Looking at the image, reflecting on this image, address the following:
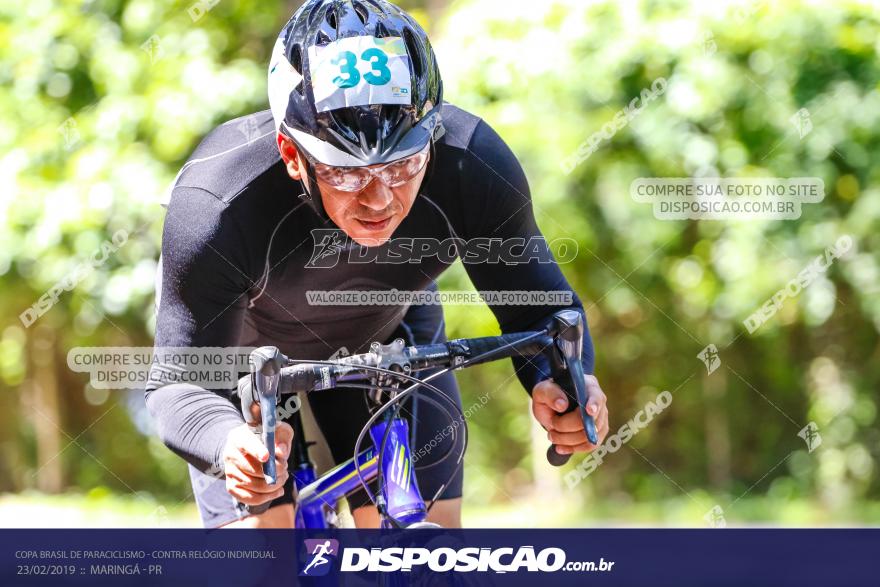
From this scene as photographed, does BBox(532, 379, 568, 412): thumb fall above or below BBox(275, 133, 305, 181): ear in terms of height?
below

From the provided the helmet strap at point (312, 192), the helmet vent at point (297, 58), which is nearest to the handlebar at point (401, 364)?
the helmet strap at point (312, 192)

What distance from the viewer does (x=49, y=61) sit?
4.65 meters

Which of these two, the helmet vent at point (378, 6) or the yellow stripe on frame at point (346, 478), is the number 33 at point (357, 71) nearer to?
the helmet vent at point (378, 6)

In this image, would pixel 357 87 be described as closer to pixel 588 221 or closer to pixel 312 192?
pixel 312 192

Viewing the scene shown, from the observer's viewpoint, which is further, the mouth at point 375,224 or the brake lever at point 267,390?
the mouth at point 375,224

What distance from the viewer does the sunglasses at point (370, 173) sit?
221 centimetres

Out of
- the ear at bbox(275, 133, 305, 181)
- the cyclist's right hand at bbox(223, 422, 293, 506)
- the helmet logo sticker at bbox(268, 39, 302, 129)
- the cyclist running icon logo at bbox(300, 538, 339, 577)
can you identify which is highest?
the helmet logo sticker at bbox(268, 39, 302, 129)

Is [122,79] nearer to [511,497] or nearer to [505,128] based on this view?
[505,128]

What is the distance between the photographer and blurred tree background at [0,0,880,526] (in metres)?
4.40

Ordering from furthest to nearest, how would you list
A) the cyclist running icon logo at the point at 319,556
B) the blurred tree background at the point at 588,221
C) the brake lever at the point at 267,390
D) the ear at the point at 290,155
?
the blurred tree background at the point at 588,221 < the cyclist running icon logo at the point at 319,556 < the ear at the point at 290,155 < the brake lever at the point at 267,390

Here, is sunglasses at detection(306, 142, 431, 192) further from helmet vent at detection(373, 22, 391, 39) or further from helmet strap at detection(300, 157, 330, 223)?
helmet vent at detection(373, 22, 391, 39)

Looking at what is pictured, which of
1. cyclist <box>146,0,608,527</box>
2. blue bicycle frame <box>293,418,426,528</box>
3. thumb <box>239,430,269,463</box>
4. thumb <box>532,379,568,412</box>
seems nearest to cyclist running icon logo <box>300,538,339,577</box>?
blue bicycle frame <box>293,418,426,528</box>

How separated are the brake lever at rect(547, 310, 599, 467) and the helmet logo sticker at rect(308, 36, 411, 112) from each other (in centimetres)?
57

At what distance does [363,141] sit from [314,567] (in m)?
1.01
